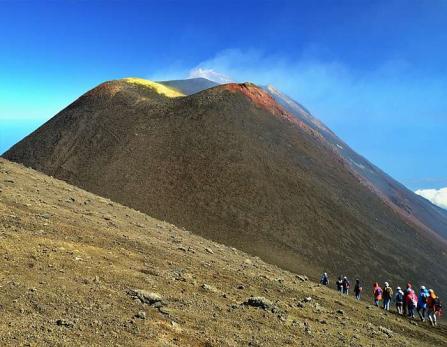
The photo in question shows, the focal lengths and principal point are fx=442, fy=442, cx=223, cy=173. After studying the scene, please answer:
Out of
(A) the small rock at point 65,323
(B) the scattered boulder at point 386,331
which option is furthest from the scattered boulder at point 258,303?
(A) the small rock at point 65,323

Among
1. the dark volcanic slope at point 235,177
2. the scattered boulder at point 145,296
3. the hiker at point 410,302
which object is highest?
the dark volcanic slope at point 235,177

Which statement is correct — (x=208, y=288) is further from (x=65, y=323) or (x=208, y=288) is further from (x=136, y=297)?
(x=65, y=323)

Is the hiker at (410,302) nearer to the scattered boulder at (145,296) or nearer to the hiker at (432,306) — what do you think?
the hiker at (432,306)

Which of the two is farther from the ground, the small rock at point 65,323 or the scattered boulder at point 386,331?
the scattered boulder at point 386,331

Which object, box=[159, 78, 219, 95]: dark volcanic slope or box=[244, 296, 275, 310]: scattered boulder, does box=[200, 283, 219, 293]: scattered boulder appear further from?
box=[159, 78, 219, 95]: dark volcanic slope

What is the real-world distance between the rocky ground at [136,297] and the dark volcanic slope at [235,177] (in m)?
25.1

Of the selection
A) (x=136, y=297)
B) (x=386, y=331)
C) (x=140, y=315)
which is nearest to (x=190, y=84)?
(x=386, y=331)

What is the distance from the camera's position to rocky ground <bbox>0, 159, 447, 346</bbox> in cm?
1340

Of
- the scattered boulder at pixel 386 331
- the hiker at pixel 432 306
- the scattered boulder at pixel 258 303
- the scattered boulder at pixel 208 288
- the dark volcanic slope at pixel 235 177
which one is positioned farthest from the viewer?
the dark volcanic slope at pixel 235 177

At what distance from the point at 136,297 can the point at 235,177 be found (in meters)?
51.3

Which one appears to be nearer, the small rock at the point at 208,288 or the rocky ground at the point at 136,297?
the rocky ground at the point at 136,297

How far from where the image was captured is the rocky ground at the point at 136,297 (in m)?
13.4

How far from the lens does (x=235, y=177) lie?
67.1 metres

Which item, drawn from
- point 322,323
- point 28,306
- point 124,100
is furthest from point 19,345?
point 124,100
